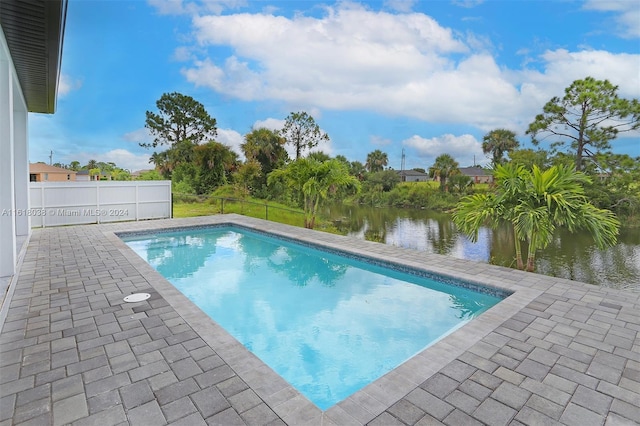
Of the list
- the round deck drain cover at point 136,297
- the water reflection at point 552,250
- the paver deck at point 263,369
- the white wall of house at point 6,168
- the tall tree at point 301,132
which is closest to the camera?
the paver deck at point 263,369

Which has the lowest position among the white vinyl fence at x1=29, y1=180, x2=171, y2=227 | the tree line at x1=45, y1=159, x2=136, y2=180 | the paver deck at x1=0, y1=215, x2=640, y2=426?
the paver deck at x1=0, y1=215, x2=640, y2=426

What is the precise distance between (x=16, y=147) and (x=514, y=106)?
19328mm

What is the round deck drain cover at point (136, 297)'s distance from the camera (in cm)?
398

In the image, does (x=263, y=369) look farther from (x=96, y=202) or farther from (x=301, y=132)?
(x=301, y=132)

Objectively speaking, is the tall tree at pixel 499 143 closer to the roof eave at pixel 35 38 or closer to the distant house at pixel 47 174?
the roof eave at pixel 35 38

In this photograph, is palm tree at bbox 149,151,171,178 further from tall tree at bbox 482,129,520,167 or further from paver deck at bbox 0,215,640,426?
tall tree at bbox 482,129,520,167

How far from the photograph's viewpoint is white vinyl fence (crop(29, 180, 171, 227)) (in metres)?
9.45

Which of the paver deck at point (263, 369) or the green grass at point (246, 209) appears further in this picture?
the green grass at point (246, 209)

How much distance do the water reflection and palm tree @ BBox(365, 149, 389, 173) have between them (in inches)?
1064

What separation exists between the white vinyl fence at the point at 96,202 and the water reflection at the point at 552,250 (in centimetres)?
793

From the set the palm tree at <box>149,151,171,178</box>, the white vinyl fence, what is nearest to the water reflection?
the white vinyl fence

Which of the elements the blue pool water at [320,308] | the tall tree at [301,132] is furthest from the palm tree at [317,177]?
the tall tree at [301,132]

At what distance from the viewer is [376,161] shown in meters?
44.9

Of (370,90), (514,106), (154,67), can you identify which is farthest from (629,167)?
(154,67)
